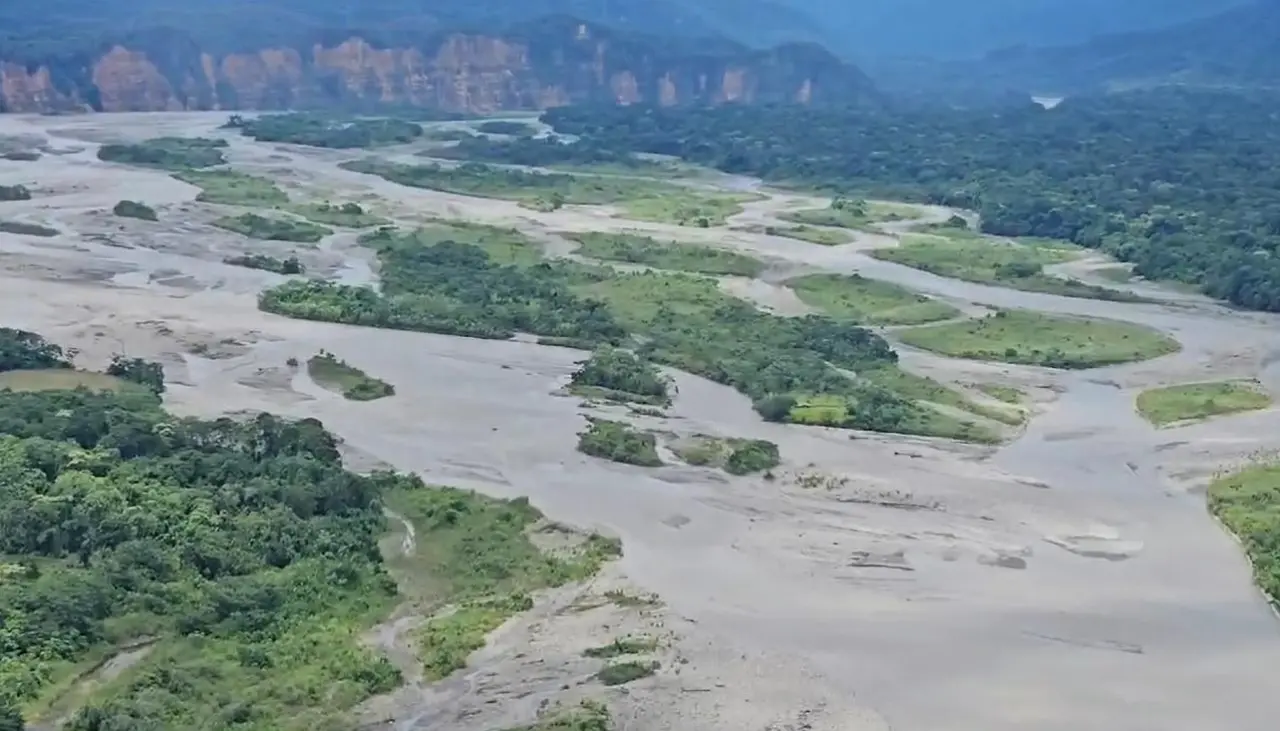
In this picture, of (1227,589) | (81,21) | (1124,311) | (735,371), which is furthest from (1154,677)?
(81,21)

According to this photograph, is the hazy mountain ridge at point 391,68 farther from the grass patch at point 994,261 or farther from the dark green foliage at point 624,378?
the dark green foliage at point 624,378

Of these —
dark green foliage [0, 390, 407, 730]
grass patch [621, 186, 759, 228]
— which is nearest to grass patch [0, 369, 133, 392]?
dark green foliage [0, 390, 407, 730]

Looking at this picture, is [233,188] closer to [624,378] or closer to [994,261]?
[994,261]

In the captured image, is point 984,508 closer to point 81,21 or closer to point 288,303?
point 288,303

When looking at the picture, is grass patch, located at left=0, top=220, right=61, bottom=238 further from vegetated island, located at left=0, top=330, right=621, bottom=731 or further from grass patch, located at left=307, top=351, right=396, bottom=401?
vegetated island, located at left=0, top=330, right=621, bottom=731

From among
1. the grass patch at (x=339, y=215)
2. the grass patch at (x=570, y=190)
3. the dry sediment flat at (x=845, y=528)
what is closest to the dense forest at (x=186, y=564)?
the dry sediment flat at (x=845, y=528)

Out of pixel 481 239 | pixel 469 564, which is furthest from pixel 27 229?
pixel 469 564
